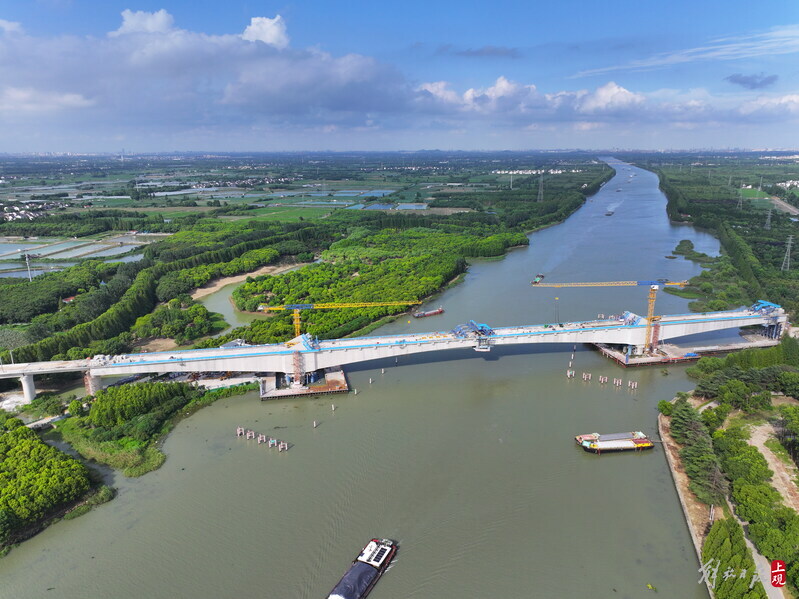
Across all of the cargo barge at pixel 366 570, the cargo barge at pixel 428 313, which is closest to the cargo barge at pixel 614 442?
the cargo barge at pixel 366 570

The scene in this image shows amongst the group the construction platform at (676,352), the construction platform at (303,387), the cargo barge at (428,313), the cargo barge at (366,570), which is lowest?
the cargo barge at (366,570)

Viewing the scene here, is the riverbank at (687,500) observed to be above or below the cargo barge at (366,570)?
below

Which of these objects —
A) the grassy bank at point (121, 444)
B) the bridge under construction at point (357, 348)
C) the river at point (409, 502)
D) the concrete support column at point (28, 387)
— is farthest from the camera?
the bridge under construction at point (357, 348)

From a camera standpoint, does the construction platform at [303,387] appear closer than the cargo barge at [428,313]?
Yes

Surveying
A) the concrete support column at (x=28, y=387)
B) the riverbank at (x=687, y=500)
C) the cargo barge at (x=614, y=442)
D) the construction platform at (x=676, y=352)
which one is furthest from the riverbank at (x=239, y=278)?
the riverbank at (x=687, y=500)

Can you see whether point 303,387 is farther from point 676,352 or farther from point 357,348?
point 676,352

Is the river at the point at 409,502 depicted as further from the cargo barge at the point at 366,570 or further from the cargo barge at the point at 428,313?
the cargo barge at the point at 428,313

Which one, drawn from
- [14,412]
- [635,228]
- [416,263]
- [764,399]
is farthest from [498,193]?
[14,412]

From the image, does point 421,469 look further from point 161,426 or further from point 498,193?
point 498,193

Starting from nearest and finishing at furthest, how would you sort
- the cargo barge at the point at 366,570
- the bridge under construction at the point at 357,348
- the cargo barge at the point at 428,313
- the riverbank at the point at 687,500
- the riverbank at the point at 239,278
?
the cargo barge at the point at 366,570 < the riverbank at the point at 687,500 < the bridge under construction at the point at 357,348 < the cargo barge at the point at 428,313 < the riverbank at the point at 239,278
